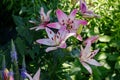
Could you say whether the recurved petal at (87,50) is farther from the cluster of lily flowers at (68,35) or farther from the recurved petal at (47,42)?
the recurved petal at (47,42)

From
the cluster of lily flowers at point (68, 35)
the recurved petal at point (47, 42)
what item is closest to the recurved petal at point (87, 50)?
the cluster of lily flowers at point (68, 35)

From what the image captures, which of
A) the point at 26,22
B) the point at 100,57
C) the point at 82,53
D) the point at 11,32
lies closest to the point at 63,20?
the point at 82,53

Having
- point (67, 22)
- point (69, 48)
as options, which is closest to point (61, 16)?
point (67, 22)

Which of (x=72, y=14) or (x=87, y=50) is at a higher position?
(x=72, y=14)

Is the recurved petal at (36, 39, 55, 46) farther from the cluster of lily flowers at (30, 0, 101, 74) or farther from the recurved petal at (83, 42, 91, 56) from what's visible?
the recurved petal at (83, 42, 91, 56)

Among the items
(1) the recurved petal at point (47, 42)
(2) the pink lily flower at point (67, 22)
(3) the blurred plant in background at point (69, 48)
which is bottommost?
(3) the blurred plant in background at point (69, 48)

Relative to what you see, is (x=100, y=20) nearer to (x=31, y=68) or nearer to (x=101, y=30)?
(x=101, y=30)

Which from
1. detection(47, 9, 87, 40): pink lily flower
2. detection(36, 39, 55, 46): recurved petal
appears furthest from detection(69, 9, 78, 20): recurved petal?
detection(36, 39, 55, 46): recurved petal

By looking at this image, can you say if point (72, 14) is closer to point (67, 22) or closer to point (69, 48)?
point (67, 22)
